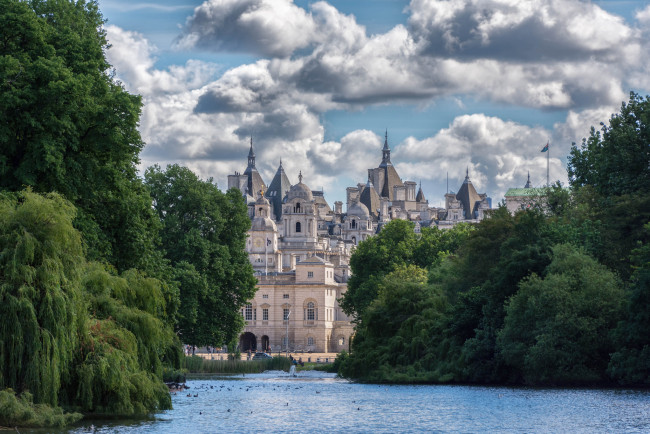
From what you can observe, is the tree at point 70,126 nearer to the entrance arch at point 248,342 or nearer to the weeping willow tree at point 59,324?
the weeping willow tree at point 59,324

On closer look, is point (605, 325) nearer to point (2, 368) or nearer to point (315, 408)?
point (315, 408)

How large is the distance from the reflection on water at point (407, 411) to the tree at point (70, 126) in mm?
6387

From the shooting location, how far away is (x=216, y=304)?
60.2 meters

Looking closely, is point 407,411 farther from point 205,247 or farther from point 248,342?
point 248,342

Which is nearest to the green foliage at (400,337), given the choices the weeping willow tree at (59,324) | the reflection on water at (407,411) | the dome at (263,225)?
the reflection on water at (407,411)

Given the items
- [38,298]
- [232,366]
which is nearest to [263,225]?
[232,366]

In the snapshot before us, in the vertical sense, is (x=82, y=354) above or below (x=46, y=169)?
below

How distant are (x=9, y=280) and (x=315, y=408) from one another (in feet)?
51.9

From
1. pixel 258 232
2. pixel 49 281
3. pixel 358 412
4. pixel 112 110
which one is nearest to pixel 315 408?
pixel 358 412

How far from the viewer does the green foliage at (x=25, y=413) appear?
970 inches

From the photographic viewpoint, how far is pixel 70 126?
3297 cm

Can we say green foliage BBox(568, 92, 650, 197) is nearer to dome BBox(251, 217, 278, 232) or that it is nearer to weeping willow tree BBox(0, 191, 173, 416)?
weeping willow tree BBox(0, 191, 173, 416)

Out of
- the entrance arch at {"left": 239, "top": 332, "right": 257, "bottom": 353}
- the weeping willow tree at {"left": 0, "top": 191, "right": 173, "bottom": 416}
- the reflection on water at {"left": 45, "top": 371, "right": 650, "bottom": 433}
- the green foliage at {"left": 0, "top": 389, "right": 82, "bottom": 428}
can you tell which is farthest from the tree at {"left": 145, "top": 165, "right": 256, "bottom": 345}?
the entrance arch at {"left": 239, "top": 332, "right": 257, "bottom": 353}

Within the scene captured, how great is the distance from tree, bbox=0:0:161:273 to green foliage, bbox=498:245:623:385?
689 inches
